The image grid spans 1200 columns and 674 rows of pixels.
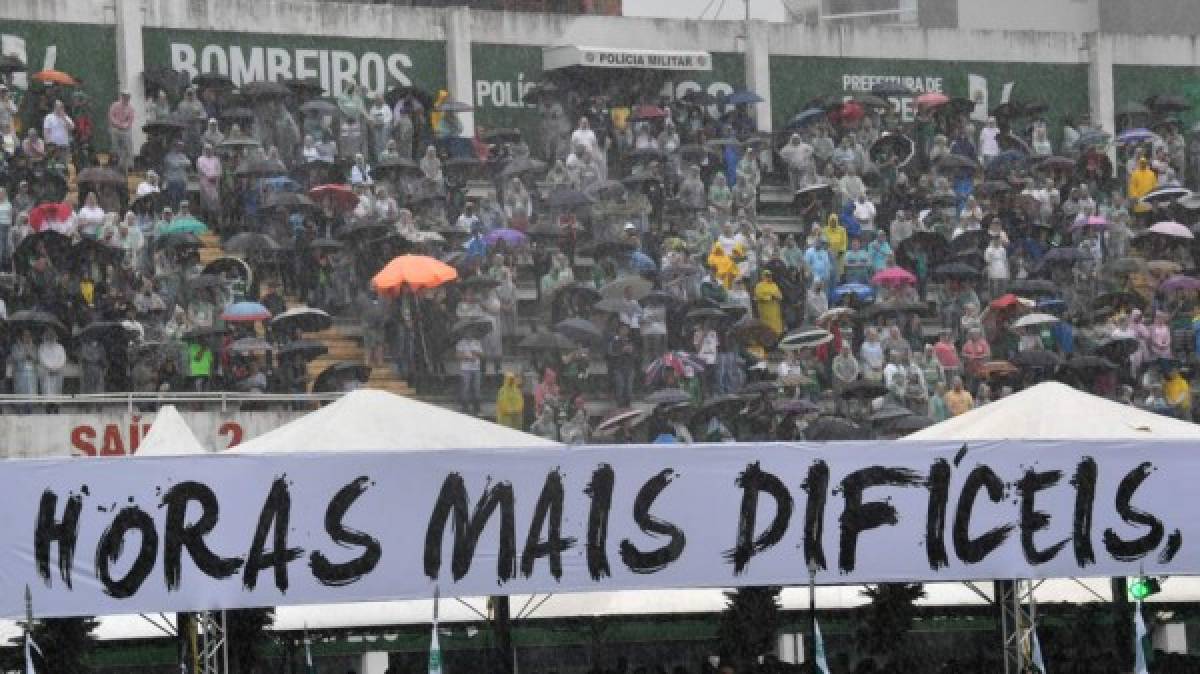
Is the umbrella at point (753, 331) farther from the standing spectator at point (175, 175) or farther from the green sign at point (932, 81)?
the green sign at point (932, 81)

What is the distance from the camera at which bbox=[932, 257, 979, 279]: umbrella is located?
125 feet

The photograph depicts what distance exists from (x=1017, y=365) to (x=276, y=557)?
18821mm

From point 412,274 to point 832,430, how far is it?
5.23 meters

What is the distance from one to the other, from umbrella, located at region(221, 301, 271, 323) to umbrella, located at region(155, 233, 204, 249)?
1436 millimetres

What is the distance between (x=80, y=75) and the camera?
129 ft

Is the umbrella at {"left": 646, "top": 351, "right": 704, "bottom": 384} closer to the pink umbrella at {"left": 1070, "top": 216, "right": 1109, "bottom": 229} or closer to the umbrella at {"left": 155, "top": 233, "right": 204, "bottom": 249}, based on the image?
the umbrella at {"left": 155, "top": 233, "right": 204, "bottom": 249}

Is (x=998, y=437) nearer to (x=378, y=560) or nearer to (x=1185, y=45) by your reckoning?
(x=378, y=560)

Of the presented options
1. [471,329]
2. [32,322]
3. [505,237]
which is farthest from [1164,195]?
[32,322]

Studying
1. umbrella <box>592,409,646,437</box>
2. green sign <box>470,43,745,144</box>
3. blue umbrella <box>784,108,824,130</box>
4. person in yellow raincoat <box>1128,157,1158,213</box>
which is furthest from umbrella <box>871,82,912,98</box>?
umbrella <box>592,409,646,437</box>

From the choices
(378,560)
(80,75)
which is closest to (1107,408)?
(378,560)

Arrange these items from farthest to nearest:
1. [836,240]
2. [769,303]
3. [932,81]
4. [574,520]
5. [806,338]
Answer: [932,81]
[836,240]
[769,303]
[806,338]
[574,520]

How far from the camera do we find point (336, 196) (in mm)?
35781

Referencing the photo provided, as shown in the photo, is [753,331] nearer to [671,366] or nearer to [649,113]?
[671,366]

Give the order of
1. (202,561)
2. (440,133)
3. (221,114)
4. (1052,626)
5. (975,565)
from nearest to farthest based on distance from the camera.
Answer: (202,561), (975,565), (1052,626), (221,114), (440,133)
